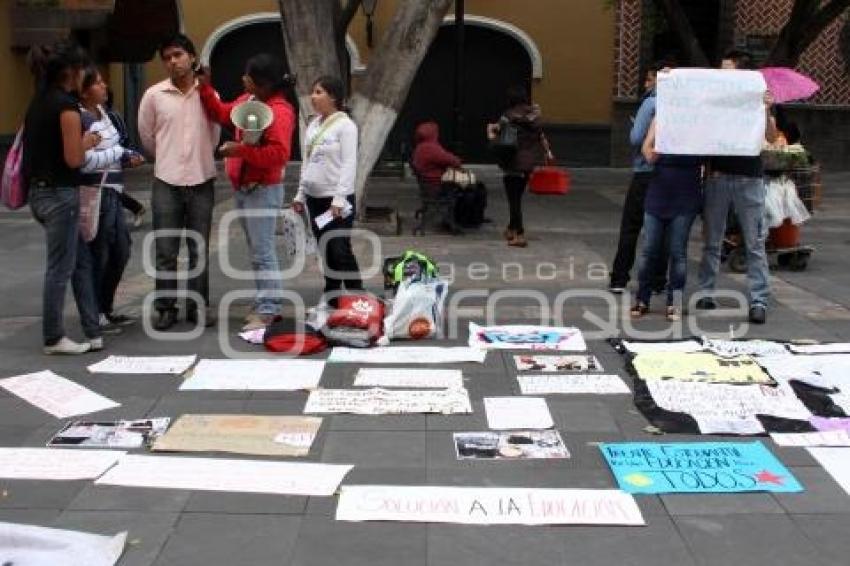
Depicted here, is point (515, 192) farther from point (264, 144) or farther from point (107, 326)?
point (107, 326)

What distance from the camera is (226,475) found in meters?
4.55

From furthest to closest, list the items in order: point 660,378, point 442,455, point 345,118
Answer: point 345,118 → point 660,378 → point 442,455

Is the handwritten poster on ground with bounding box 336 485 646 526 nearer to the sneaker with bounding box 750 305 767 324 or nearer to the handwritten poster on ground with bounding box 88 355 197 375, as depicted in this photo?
the handwritten poster on ground with bounding box 88 355 197 375

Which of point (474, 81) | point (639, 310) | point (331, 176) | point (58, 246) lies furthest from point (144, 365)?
point (474, 81)

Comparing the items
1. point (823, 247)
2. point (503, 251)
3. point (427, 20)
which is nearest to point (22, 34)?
point (427, 20)

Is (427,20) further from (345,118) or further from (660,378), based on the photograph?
(660,378)

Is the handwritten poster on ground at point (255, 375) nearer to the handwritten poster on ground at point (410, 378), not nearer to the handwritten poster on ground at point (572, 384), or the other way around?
the handwritten poster on ground at point (410, 378)

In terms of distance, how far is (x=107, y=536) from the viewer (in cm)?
395

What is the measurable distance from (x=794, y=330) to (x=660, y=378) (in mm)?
1897

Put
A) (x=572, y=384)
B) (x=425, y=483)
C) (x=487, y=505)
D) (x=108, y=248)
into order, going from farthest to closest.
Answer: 1. (x=108, y=248)
2. (x=572, y=384)
3. (x=425, y=483)
4. (x=487, y=505)

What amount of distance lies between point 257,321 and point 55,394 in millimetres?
1746

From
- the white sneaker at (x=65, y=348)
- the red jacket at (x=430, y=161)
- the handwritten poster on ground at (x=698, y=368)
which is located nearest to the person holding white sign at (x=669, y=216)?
the handwritten poster on ground at (x=698, y=368)

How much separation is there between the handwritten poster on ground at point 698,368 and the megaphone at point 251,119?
2.77 meters

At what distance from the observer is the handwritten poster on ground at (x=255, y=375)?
Answer: 5887mm
